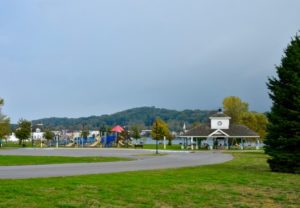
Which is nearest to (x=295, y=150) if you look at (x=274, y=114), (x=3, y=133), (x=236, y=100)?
(x=274, y=114)

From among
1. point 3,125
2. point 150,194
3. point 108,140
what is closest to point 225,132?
point 108,140

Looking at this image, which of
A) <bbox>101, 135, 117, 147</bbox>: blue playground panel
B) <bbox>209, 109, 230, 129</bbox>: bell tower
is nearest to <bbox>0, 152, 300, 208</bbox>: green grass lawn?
<bbox>209, 109, 230, 129</bbox>: bell tower

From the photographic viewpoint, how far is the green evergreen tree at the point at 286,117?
939 inches

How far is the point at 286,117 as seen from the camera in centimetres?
2439

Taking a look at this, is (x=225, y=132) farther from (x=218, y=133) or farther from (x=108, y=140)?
(x=108, y=140)

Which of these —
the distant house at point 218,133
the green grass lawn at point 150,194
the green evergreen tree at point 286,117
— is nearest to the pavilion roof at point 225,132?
the distant house at point 218,133

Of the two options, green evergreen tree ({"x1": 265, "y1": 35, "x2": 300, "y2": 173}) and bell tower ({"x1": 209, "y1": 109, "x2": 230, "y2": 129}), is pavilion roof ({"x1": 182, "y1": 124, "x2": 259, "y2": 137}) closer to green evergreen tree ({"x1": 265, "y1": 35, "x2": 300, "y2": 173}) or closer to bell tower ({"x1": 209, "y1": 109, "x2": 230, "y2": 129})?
bell tower ({"x1": 209, "y1": 109, "x2": 230, "y2": 129})

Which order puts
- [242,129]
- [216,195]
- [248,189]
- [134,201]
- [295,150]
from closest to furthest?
1. [134,201]
2. [216,195]
3. [248,189]
4. [295,150]
5. [242,129]

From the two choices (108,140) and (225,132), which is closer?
(225,132)

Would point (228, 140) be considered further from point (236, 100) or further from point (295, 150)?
point (295, 150)

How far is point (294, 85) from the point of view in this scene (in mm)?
24297

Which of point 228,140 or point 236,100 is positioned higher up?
point 236,100

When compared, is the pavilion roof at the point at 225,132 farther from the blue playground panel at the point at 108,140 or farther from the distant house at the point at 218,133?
the blue playground panel at the point at 108,140

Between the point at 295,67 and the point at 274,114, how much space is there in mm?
2763
